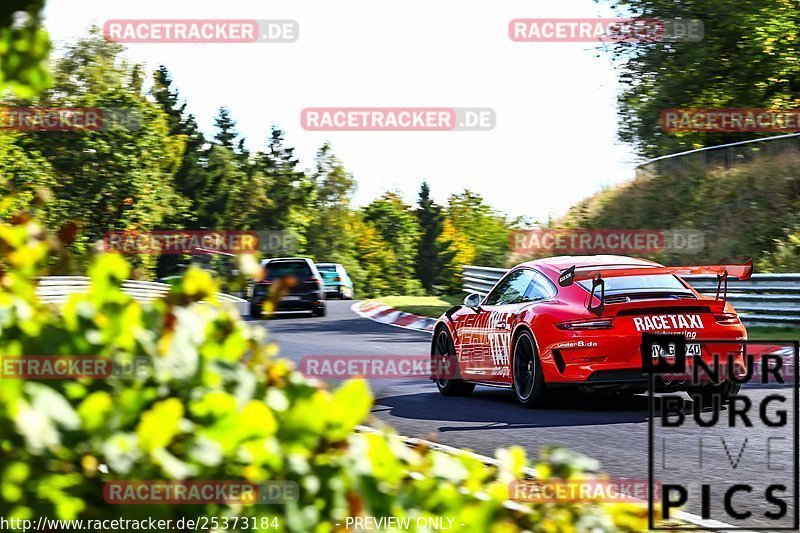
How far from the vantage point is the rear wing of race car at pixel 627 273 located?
33.6 feet

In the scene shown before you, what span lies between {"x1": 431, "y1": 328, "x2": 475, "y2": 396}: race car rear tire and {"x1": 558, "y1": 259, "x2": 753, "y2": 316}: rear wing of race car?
227cm

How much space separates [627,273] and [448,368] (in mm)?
3012

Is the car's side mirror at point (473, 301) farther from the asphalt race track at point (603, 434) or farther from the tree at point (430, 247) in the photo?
the tree at point (430, 247)

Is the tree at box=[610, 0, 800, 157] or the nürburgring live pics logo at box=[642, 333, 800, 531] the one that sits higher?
the tree at box=[610, 0, 800, 157]

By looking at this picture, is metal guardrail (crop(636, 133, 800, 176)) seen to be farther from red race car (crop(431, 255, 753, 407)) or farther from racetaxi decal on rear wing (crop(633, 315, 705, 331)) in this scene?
racetaxi decal on rear wing (crop(633, 315, 705, 331))

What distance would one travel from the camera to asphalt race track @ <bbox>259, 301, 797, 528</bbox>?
24.4 ft

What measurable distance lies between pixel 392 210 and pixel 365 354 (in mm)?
118393

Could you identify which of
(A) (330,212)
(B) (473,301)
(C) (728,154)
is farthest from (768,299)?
(A) (330,212)

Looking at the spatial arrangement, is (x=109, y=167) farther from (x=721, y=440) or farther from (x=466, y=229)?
(x=466, y=229)

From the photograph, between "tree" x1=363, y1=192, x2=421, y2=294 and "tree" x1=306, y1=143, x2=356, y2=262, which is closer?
"tree" x1=306, y1=143, x2=356, y2=262

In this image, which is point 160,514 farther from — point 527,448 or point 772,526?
point 527,448

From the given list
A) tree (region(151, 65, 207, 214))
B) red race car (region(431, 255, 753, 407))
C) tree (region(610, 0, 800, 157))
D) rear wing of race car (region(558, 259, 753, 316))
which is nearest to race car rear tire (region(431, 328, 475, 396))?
red race car (region(431, 255, 753, 407))

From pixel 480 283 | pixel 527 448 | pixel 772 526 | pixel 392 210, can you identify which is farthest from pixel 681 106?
pixel 392 210

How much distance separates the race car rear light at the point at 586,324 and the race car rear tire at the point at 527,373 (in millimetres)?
405
